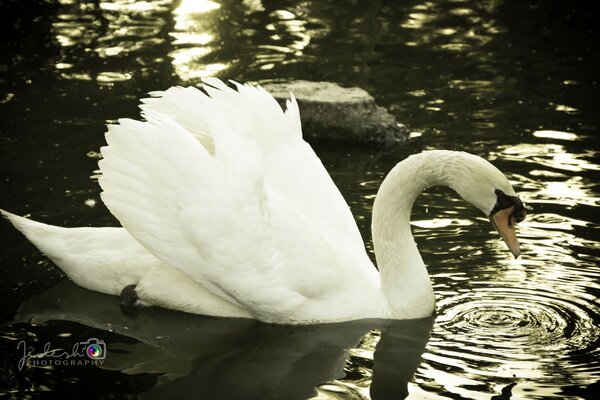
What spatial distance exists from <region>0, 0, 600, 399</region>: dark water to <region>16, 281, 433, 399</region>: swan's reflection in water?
0.06ft

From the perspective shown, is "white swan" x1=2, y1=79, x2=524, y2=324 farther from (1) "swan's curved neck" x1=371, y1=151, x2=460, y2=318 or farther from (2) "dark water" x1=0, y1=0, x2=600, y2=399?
(2) "dark water" x1=0, y1=0, x2=600, y2=399

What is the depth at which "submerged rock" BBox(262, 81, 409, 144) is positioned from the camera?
1206 cm

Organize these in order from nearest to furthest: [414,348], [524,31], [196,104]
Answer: [414,348] < [196,104] < [524,31]

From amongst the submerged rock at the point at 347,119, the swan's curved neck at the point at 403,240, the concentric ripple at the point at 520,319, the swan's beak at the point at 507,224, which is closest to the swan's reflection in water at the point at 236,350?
the swan's curved neck at the point at 403,240

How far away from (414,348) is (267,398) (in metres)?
1.25

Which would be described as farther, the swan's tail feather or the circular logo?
the swan's tail feather

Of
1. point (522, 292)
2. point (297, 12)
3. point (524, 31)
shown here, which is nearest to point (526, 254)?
point (522, 292)

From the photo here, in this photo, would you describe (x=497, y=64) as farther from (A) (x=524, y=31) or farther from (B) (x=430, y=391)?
(B) (x=430, y=391)

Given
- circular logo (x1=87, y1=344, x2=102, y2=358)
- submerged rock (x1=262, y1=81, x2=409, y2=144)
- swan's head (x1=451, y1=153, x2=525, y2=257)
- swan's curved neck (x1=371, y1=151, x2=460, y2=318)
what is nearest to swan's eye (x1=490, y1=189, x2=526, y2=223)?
swan's head (x1=451, y1=153, x2=525, y2=257)

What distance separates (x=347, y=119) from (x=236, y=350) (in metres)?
5.07

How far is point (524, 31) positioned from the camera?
16.4 meters

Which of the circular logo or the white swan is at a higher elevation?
the white swan
